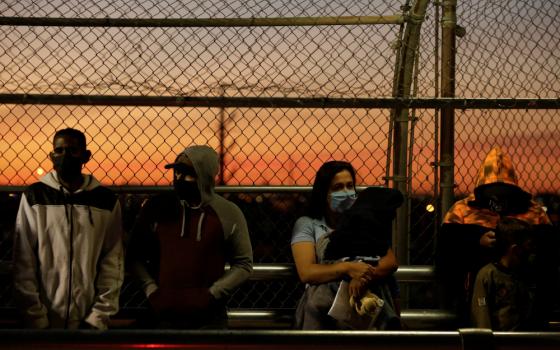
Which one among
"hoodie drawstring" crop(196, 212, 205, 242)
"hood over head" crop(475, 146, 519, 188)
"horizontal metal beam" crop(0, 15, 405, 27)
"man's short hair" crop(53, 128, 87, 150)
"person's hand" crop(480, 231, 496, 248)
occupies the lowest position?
"person's hand" crop(480, 231, 496, 248)

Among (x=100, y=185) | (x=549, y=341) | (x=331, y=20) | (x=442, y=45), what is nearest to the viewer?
(x=549, y=341)

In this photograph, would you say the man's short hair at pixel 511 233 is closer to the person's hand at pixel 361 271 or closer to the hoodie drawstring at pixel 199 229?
the person's hand at pixel 361 271

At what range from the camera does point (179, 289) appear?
3264 mm

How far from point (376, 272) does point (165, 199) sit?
3.60ft

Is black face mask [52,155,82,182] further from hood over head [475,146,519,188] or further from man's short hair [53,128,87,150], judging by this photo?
hood over head [475,146,519,188]

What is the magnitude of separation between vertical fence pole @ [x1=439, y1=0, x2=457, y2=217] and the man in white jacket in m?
1.87

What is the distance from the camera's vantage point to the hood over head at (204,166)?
344 centimetres

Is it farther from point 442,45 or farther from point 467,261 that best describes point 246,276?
point 442,45

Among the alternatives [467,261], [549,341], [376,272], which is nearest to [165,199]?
[376,272]

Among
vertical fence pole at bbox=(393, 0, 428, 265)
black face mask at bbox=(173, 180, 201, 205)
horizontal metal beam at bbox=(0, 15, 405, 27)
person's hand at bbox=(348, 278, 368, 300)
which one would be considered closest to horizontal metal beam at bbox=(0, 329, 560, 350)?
person's hand at bbox=(348, 278, 368, 300)

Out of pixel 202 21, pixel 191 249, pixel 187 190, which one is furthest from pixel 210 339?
pixel 202 21

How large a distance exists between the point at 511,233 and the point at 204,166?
1.61 metres

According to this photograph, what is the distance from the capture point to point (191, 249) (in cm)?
331

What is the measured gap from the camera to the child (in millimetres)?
3533
